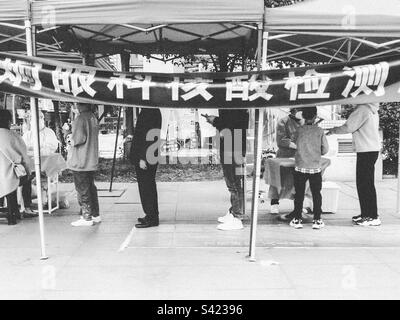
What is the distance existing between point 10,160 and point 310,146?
14.5 feet

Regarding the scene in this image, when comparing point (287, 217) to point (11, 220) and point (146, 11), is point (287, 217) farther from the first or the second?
point (11, 220)

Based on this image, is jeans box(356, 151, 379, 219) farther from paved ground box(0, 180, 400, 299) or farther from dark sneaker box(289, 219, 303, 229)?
dark sneaker box(289, 219, 303, 229)

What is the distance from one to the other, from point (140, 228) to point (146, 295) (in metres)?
2.58

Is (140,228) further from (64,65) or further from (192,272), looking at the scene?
(64,65)

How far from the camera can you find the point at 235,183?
675 centimetres

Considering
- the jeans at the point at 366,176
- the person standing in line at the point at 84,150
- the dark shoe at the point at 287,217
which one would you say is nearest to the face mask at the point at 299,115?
the jeans at the point at 366,176

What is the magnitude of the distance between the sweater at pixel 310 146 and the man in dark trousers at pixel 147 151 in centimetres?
203

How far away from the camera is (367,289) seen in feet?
14.5

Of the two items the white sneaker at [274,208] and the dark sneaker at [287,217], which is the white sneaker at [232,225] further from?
the white sneaker at [274,208]

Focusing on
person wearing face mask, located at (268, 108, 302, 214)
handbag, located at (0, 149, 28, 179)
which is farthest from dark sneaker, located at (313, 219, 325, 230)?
handbag, located at (0, 149, 28, 179)

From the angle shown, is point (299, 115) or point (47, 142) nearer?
point (299, 115)

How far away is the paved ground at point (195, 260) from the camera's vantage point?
439 centimetres

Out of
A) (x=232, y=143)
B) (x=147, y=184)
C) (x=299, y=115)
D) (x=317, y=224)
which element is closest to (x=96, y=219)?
(x=147, y=184)
